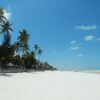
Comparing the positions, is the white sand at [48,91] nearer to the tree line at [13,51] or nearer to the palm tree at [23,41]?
the tree line at [13,51]

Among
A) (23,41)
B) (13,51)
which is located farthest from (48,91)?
(23,41)

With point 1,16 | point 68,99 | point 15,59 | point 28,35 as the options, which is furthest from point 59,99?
point 28,35

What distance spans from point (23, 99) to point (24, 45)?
239 feet

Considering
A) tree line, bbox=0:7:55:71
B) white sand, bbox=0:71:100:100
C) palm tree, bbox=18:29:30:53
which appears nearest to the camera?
white sand, bbox=0:71:100:100

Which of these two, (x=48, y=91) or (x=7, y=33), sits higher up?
(x=7, y=33)

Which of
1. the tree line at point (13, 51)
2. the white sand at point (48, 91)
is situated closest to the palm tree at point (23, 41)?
the tree line at point (13, 51)

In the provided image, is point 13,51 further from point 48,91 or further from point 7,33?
point 48,91

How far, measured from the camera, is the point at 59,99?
416 inches

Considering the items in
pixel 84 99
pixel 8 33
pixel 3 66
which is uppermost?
pixel 8 33

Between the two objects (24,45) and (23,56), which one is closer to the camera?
(24,45)

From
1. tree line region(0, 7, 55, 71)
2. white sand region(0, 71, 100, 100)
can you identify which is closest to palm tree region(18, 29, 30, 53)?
tree line region(0, 7, 55, 71)

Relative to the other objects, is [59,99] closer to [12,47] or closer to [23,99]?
[23,99]

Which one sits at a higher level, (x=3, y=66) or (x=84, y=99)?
(x=3, y=66)

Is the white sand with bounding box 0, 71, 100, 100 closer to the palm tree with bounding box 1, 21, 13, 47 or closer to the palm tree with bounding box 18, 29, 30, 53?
the palm tree with bounding box 1, 21, 13, 47
